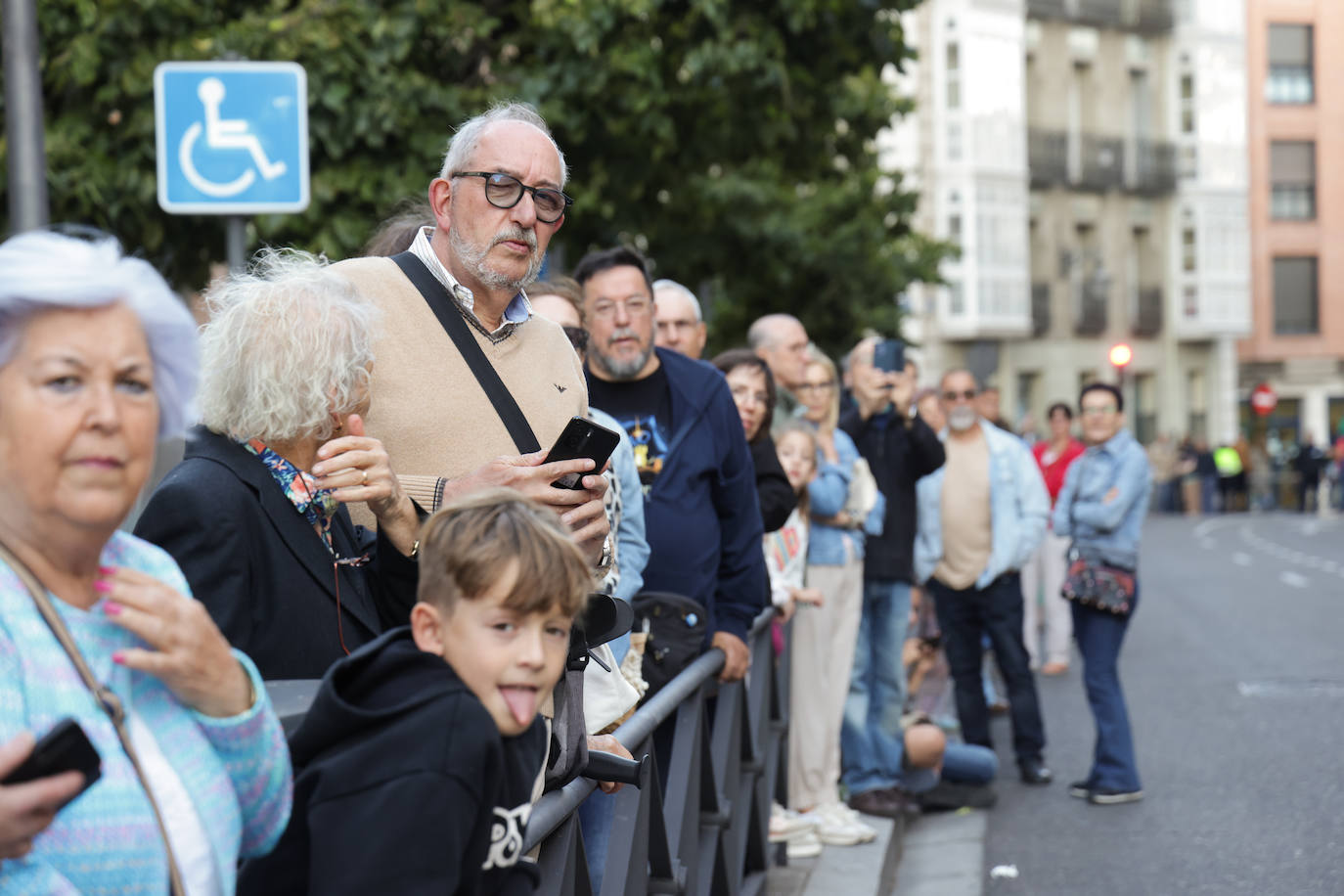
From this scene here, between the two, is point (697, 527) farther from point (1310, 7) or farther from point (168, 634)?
point (1310, 7)

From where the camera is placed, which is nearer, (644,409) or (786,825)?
(644,409)

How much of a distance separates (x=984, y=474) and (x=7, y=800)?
7.91 meters

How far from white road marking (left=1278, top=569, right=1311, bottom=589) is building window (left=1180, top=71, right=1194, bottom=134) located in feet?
106

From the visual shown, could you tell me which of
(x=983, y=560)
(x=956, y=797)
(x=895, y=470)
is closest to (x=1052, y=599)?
(x=983, y=560)

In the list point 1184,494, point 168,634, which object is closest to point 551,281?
point 168,634

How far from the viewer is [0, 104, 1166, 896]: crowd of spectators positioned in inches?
64.4

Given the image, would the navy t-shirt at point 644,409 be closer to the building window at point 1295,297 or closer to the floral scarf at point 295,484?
the floral scarf at point 295,484

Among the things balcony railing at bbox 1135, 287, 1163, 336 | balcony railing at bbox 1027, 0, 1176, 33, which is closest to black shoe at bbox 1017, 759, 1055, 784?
balcony railing at bbox 1027, 0, 1176, 33

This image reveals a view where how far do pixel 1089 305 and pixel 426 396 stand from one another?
157ft

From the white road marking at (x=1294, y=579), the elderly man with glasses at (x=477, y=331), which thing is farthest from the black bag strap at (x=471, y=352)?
the white road marking at (x=1294, y=579)

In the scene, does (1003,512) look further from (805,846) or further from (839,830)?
(805,846)

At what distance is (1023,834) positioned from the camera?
24.5 feet

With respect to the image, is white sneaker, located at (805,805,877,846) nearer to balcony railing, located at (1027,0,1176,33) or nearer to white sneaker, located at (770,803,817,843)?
white sneaker, located at (770,803,817,843)

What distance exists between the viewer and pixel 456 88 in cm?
1045
